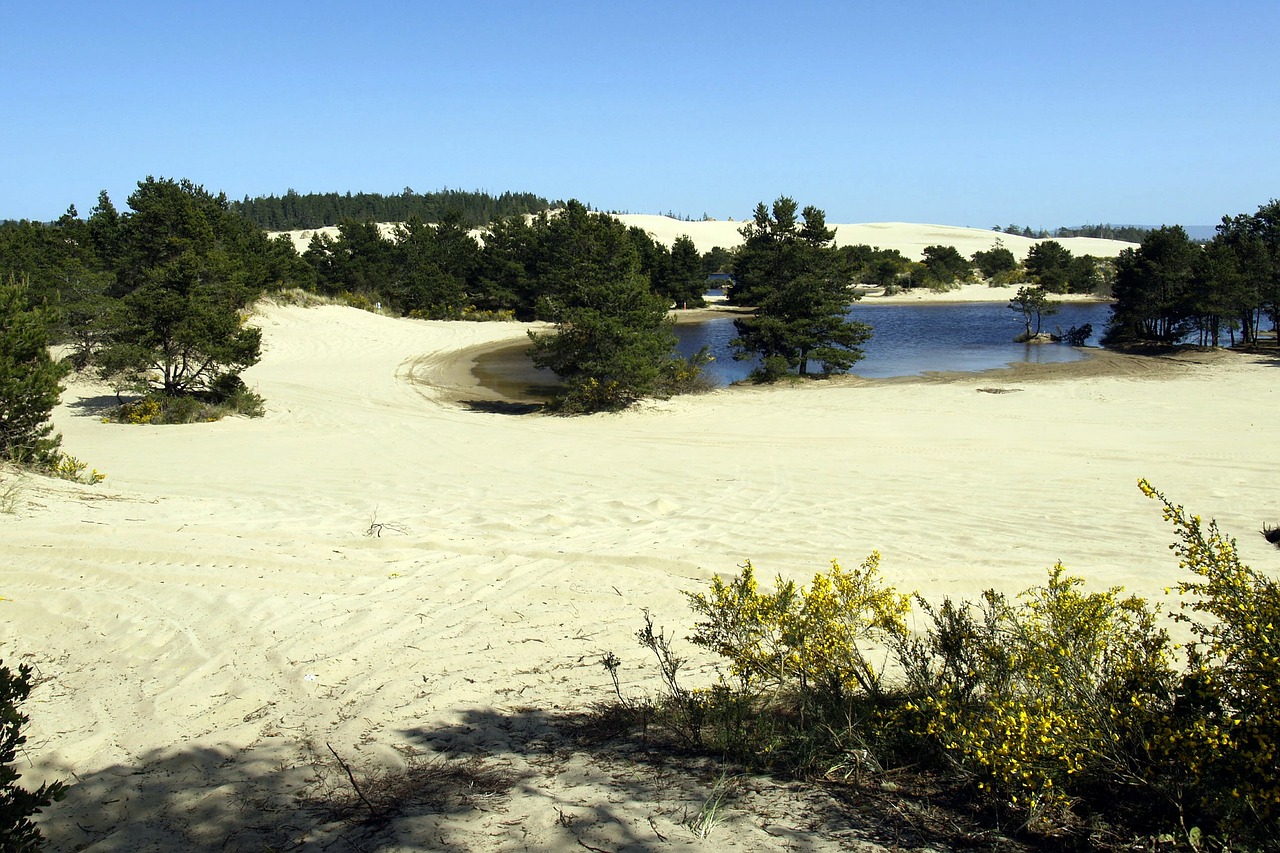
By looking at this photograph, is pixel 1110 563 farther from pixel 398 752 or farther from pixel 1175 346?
pixel 1175 346

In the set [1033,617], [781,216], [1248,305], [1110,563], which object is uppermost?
[781,216]

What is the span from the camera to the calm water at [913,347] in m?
32.5

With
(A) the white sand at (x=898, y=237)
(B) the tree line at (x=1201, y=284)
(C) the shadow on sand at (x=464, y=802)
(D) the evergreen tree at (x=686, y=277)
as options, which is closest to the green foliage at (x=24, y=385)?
(C) the shadow on sand at (x=464, y=802)

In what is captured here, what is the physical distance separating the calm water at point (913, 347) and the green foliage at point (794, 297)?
7.37 ft

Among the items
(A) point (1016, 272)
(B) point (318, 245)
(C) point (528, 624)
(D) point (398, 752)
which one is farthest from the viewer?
(A) point (1016, 272)

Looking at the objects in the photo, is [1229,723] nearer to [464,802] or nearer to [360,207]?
[464,802]

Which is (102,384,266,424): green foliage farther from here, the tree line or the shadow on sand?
the tree line

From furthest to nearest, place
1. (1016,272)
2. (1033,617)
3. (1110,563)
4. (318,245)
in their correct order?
(1016,272) → (318,245) → (1110,563) → (1033,617)

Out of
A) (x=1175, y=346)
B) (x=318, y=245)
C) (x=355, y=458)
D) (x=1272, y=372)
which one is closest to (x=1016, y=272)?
(x=1175, y=346)

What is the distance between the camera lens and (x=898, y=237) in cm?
15438

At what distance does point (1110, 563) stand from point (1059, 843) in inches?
215

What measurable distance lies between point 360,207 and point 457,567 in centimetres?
14879

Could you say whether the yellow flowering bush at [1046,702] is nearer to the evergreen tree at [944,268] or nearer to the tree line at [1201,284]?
the tree line at [1201,284]

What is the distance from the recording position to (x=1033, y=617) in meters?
3.71
